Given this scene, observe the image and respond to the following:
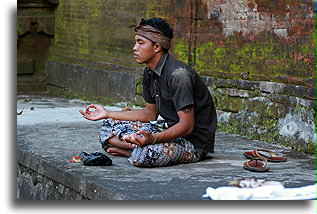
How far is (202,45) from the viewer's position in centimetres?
862

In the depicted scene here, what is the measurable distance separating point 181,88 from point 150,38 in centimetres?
52

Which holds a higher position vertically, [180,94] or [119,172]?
[180,94]

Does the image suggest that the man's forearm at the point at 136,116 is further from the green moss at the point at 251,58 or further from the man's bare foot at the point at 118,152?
the green moss at the point at 251,58

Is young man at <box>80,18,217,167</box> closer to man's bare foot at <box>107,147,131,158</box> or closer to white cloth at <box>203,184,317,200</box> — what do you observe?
man's bare foot at <box>107,147,131,158</box>

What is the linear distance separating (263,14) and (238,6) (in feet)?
1.63

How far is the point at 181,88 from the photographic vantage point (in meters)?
5.66

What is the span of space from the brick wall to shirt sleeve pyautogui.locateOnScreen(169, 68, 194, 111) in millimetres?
1632

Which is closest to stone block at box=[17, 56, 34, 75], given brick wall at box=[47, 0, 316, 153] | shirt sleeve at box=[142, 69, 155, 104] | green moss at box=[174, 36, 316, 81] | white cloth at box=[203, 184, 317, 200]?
brick wall at box=[47, 0, 316, 153]

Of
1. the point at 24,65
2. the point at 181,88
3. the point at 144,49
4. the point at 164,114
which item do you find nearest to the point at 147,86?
the point at 164,114

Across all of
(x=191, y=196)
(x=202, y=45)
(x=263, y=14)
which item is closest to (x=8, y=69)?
(x=191, y=196)

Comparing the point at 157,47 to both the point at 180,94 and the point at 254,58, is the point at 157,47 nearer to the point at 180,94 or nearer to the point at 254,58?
the point at 180,94

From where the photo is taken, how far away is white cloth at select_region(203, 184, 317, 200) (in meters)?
4.40

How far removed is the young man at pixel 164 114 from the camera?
5645mm

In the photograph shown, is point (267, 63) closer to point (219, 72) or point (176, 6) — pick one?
point (219, 72)
